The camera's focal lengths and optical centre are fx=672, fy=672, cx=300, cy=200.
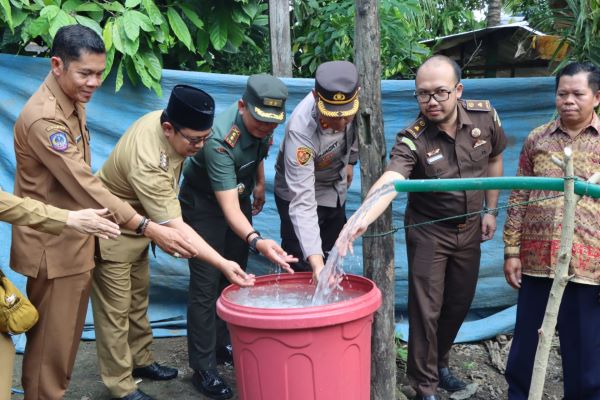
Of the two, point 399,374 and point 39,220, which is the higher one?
point 39,220

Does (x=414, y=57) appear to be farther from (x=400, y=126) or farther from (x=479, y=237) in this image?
(x=479, y=237)

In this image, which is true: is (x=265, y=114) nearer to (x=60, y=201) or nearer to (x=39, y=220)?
(x=60, y=201)

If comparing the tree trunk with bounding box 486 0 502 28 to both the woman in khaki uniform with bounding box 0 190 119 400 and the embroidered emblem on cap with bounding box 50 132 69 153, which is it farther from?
the woman in khaki uniform with bounding box 0 190 119 400

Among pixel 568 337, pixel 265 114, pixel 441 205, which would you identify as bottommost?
pixel 568 337

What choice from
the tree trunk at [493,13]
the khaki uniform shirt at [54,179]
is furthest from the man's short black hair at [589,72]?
the tree trunk at [493,13]

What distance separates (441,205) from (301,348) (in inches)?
46.6

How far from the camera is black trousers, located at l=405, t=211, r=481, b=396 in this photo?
3.32 meters

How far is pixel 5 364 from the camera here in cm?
264

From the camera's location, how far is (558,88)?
298cm

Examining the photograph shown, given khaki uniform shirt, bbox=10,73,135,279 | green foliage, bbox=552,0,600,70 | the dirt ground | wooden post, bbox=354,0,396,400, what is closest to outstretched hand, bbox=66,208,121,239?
khaki uniform shirt, bbox=10,73,135,279

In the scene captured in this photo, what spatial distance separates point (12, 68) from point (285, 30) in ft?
5.48

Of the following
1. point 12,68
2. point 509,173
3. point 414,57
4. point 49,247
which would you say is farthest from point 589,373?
point 12,68

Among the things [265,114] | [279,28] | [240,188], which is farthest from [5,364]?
[279,28]

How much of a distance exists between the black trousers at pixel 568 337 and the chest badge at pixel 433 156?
2.29 ft
